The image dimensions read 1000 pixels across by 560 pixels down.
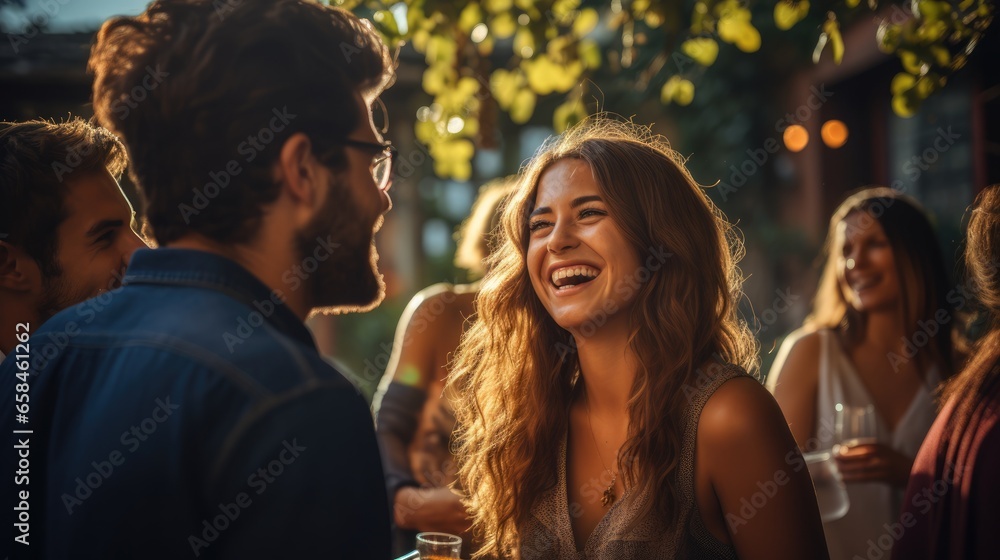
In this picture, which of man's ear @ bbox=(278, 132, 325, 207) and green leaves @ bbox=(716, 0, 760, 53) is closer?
man's ear @ bbox=(278, 132, 325, 207)

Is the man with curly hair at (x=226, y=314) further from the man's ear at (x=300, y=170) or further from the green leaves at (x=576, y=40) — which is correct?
the green leaves at (x=576, y=40)

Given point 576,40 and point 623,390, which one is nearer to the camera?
point 623,390

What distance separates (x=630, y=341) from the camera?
91.4 inches

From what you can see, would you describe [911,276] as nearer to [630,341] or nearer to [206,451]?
[630,341]

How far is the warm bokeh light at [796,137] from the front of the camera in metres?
8.29

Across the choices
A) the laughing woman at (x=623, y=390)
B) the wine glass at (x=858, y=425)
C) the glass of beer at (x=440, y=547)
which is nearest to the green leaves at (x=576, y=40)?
the laughing woman at (x=623, y=390)

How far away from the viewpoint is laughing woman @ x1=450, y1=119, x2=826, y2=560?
2051mm

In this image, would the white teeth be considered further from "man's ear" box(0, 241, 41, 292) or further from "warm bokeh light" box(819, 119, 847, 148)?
"warm bokeh light" box(819, 119, 847, 148)

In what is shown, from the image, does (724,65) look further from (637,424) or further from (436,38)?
(637,424)

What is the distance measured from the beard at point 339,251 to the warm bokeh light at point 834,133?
22.9 feet

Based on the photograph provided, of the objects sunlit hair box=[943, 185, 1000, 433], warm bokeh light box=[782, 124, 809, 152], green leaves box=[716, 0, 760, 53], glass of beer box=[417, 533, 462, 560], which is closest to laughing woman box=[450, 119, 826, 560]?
glass of beer box=[417, 533, 462, 560]

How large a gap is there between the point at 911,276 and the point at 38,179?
10.7 feet

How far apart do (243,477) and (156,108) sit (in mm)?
636

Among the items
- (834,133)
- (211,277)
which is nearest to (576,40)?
(211,277)
